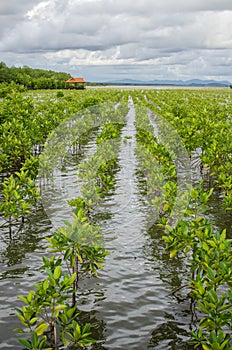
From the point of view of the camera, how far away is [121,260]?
6.73m

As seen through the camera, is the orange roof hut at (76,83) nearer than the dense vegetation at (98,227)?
No

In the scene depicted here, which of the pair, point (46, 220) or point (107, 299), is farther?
point (46, 220)

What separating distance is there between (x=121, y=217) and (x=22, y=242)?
7.60 ft

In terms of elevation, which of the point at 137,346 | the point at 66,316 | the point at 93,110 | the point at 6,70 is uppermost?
the point at 6,70

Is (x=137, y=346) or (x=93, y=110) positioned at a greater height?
(x=93, y=110)

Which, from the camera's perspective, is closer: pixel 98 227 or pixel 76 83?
pixel 98 227

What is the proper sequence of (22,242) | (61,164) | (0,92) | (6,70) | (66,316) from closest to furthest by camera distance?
(66,316), (22,242), (61,164), (0,92), (6,70)

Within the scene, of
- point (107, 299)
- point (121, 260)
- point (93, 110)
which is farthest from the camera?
point (93, 110)

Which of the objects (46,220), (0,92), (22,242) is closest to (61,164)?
(46,220)

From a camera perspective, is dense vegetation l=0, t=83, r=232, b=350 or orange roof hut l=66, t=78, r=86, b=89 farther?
orange roof hut l=66, t=78, r=86, b=89

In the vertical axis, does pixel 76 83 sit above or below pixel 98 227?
above

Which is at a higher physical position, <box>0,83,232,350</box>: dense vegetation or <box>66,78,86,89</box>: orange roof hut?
<box>66,78,86,89</box>: orange roof hut

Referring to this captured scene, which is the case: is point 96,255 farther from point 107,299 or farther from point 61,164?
point 61,164

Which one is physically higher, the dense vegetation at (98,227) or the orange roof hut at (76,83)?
the orange roof hut at (76,83)
